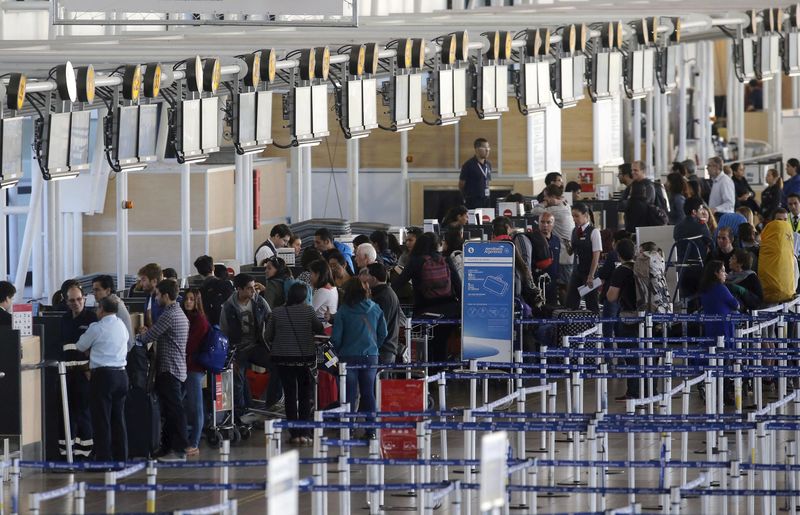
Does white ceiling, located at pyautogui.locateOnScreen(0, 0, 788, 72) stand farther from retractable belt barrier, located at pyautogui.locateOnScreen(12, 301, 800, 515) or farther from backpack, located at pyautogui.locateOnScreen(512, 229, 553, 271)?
retractable belt barrier, located at pyautogui.locateOnScreen(12, 301, 800, 515)

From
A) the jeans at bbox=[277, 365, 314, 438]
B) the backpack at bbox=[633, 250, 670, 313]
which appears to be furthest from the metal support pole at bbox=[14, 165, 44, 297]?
the backpack at bbox=[633, 250, 670, 313]

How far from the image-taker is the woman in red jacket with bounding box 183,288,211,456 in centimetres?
1389

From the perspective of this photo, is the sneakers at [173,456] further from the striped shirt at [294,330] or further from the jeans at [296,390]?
the striped shirt at [294,330]

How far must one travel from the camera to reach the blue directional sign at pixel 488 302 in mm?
14828

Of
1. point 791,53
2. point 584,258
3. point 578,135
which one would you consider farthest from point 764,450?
point 578,135

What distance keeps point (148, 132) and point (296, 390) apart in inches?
95.2

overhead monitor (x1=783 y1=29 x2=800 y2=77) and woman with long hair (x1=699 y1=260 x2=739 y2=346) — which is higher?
overhead monitor (x1=783 y1=29 x2=800 y2=77)

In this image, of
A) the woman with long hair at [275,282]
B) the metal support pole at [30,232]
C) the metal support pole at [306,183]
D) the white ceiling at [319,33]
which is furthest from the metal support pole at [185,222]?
the woman with long hair at [275,282]

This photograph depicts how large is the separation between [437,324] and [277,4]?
3910mm

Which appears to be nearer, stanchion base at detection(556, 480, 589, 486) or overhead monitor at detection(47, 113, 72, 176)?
stanchion base at detection(556, 480, 589, 486)

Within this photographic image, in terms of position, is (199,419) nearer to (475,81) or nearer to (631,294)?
(631,294)

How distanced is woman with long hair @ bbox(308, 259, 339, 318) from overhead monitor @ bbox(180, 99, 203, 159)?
1505 mm

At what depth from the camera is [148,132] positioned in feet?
44.7

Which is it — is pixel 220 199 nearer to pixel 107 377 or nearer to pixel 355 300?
pixel 355 300
